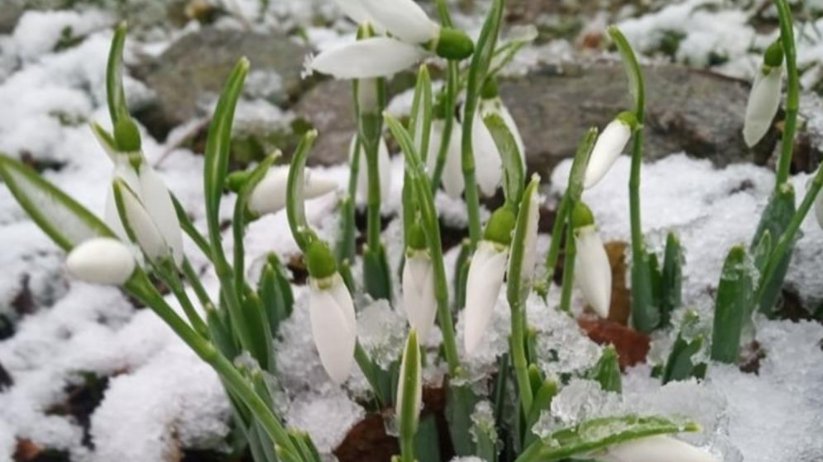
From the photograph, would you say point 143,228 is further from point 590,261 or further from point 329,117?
point 329,117

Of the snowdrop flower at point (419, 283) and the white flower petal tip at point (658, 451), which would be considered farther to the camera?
the snowdrop flower at point (419, 283)

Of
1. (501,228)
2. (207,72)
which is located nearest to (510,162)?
(501,228)

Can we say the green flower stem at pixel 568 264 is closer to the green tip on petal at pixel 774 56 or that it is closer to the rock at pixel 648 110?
the green tip on petal at pixel 774 56

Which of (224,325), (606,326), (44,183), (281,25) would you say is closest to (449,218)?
(606,326)

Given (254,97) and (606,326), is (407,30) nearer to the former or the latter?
(606,326)

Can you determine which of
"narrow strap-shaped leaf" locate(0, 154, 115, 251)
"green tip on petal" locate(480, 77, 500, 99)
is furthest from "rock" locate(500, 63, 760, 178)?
"narrow strap-shaped leaf" locate(0, 154, 115, 251)

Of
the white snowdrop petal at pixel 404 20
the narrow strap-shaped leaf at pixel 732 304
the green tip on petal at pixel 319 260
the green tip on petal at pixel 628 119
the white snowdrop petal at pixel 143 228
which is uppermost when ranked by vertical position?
the white snowdrop petal at pixel 404 20

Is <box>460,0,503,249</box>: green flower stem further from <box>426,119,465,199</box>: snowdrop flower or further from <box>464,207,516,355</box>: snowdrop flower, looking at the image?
<box>464,207,516,355</box>: snowdrop flower

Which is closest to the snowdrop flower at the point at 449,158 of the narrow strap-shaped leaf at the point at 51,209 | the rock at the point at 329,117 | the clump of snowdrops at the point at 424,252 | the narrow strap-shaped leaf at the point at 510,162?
the clump of snowdrops at the point at 424,252
